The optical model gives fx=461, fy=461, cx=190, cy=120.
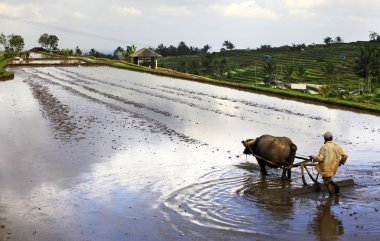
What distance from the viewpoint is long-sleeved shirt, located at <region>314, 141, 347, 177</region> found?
40.0 feet

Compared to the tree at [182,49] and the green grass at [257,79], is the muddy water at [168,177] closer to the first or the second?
the green grass at [257,79]

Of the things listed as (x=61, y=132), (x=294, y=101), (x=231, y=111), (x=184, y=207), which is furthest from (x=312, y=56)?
(x=184, y=207)

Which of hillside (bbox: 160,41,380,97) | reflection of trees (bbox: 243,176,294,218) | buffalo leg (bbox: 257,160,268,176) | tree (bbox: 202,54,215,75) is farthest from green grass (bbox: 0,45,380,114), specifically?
reflection of trees (bbox: 243,176,294,218)

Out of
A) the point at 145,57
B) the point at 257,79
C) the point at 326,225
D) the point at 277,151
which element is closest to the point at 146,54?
the point at 145,57

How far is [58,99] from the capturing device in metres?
35.8

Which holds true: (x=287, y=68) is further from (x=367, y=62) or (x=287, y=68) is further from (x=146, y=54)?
(x=146, y=54)

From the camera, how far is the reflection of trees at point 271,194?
11.9 metres

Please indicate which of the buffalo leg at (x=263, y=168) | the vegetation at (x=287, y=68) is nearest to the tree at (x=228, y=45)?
the vegetation at (x=287, y=68)

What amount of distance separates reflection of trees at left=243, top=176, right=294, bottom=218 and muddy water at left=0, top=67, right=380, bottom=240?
3 cm

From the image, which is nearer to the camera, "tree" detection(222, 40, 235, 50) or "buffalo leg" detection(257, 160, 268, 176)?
"buffalo leg" detection(257, 160, 268, 176)

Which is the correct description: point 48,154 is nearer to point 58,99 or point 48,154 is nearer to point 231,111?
point 231,111

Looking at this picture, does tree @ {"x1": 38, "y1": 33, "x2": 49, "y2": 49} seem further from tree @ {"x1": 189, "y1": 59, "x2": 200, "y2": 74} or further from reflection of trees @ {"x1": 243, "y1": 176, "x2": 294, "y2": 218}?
reflection of trees @ {"x1": 243, "y1": 176, "x2": 294, "y2": 218}

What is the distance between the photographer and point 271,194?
13.1m

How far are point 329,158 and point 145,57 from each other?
67042 mm
